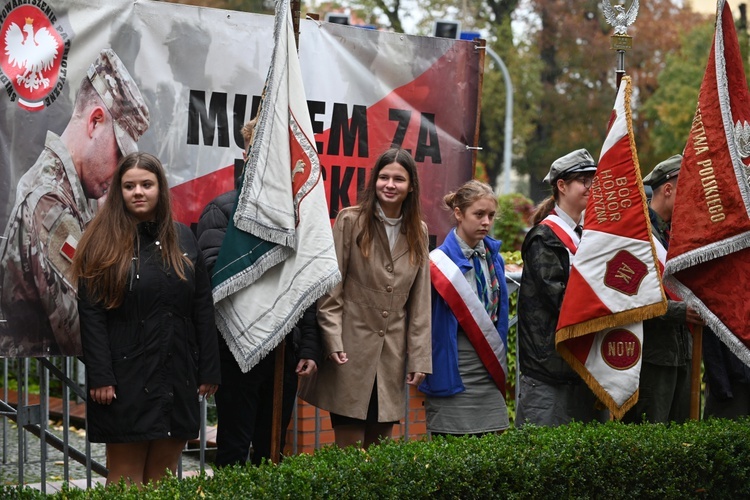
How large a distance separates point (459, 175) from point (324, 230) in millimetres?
1777

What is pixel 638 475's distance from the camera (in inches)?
205

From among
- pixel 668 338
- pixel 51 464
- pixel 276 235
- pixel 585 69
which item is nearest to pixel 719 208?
pixel 668 338

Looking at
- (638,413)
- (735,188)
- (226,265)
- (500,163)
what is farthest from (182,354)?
(500,163)

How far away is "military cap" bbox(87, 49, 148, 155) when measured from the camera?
5.56m

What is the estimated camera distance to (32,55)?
530cm

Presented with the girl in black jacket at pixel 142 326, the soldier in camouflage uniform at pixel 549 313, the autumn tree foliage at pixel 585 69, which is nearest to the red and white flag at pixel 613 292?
the soldier in camouflage uniform at pixel 549 313

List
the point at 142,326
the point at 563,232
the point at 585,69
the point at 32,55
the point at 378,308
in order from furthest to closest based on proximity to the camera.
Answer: the point at 585,69 → the point at 563,232 → the point at 378,308 → the point at 32,55 → the point at 142,326

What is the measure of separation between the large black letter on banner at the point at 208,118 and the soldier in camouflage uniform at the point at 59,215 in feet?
1.33

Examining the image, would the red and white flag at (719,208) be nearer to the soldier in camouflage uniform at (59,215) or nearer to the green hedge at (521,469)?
the green hedge at (521,469)

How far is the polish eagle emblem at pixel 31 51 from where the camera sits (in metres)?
5.24

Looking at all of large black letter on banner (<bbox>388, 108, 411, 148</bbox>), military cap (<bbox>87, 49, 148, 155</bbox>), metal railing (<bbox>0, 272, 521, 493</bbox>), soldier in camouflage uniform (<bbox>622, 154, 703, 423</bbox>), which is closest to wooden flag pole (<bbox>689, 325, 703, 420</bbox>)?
soldier in camouflage uniform (<bbox>622, 154, 703, 423</bbox>)

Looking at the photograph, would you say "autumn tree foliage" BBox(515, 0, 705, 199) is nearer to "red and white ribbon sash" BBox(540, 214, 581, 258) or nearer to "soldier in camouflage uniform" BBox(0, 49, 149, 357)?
"red and white ribbon sash" BBox(540, 214, 581, 258)

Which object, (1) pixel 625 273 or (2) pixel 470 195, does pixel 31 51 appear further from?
(1) pixel 625 273

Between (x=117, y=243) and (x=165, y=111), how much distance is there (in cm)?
121
